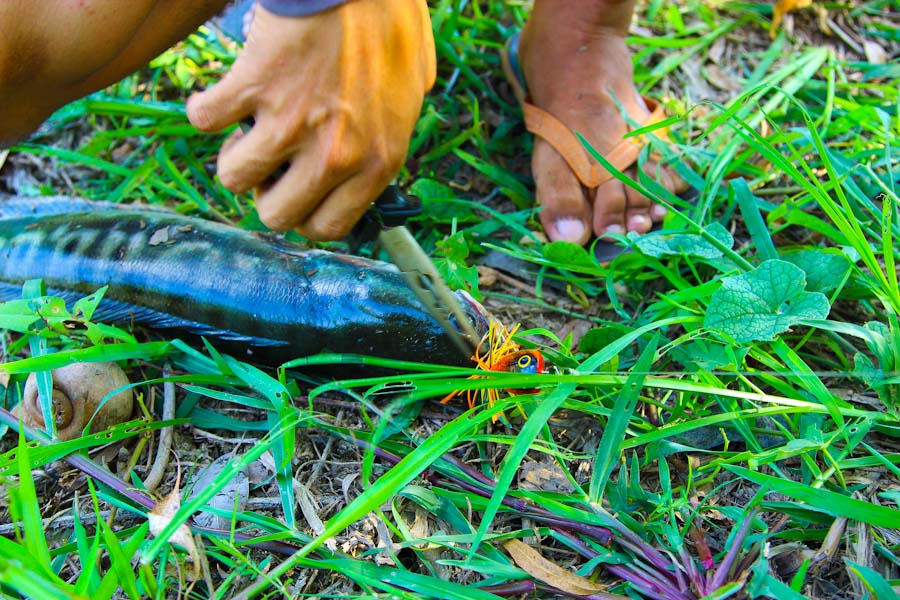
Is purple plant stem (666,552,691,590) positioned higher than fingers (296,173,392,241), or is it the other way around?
fingers (296,173,392,241)

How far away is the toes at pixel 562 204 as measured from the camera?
8.52 feet

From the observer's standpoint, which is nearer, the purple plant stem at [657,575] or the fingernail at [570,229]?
the purple plant stem at [657,575]

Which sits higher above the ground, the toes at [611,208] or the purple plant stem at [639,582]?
the toes at [611,208]

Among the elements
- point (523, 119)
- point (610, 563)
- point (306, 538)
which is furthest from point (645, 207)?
point (306, 538)

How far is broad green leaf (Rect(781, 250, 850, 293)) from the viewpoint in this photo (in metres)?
1.98

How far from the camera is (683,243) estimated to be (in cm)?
214

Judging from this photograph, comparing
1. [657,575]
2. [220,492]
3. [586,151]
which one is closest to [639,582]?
[657,575]

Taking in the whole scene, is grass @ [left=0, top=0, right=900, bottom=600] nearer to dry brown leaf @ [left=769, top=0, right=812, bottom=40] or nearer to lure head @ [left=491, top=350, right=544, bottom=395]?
lure head @ [left=491, top=350, right=544, bottom=395]

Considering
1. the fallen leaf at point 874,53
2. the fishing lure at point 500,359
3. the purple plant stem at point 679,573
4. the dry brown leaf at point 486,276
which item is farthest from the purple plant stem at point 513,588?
the fallen leaf at point 874,53

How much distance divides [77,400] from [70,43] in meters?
1.03

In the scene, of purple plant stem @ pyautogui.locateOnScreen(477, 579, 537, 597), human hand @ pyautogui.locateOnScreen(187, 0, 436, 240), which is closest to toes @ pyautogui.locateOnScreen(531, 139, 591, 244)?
human hand @ pyautogui.locateOnScreen(187, 0, 436, 240)

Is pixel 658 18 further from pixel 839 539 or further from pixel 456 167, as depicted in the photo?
pixel 839 539

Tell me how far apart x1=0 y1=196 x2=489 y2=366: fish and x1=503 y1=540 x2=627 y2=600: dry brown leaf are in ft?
1.86

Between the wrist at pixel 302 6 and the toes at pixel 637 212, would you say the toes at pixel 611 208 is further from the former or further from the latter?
the wrist at pixel 302 6
